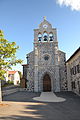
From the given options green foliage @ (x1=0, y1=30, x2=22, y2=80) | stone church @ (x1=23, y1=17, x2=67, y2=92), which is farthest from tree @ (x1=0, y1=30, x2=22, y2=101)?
stone church @ (x1=23, y1=17, x2=67, y2=92)

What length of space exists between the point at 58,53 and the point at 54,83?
657 cm

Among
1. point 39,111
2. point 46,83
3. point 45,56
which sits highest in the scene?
point 45,56

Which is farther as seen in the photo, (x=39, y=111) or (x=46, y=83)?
(x=46, y=83)

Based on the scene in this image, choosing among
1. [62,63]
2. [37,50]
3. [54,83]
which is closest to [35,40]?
[37,50]

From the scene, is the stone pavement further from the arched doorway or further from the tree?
the arched doorway

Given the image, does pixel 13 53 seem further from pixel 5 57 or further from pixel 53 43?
pixel 53 43

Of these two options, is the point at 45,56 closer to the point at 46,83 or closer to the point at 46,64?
the point at 46,64

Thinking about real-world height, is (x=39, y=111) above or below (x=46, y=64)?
below

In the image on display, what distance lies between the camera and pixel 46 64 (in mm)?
23734

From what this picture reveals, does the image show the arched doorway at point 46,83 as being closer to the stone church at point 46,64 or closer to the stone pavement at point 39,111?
the stone church at point 46,64

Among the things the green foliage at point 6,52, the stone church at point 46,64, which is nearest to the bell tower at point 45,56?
the stone church at point 46,64

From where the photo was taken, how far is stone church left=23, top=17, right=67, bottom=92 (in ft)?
75.2

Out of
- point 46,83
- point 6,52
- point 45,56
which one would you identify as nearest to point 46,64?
point 45,56

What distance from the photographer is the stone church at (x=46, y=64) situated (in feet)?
75.2
